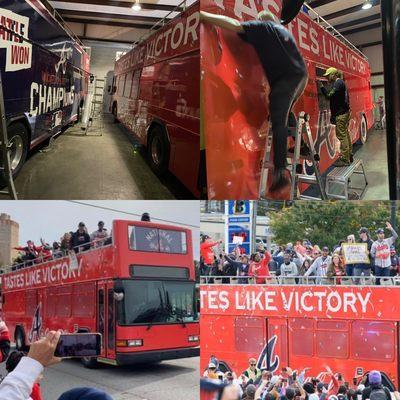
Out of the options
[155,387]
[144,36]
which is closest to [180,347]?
[155,387]

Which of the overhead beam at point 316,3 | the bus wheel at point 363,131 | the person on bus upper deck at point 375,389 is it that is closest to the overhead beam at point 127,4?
the overhead beam at point 316,3

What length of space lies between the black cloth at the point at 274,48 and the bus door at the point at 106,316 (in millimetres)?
1250

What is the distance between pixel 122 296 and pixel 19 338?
20.1 inches

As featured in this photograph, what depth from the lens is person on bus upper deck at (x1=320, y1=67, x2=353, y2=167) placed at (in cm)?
212

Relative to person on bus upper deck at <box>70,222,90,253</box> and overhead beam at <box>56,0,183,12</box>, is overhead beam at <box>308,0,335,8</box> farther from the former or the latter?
person on bus upper deck at <box>70,222,90,253</box>

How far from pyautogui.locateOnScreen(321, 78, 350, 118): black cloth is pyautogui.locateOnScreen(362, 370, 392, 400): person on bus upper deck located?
1.29 meters

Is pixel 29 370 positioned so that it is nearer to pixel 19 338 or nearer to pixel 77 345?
pixel 77 345

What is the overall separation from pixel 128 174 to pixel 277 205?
67 centimetres

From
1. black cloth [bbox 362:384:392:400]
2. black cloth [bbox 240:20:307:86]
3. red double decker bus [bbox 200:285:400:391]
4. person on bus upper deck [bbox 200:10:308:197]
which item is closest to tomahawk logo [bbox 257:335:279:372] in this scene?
red double decker bus [bbox 200:285:400:391]

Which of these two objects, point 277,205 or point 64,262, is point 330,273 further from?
point 64,262

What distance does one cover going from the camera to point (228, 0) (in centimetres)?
163

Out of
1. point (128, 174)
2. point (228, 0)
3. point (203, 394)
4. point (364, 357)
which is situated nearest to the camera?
point (228, 0)

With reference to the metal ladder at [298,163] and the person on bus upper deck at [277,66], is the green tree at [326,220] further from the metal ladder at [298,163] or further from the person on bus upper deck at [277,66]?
the person on bus upper deck at [277,66]

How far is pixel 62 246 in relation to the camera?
2.28 metres
